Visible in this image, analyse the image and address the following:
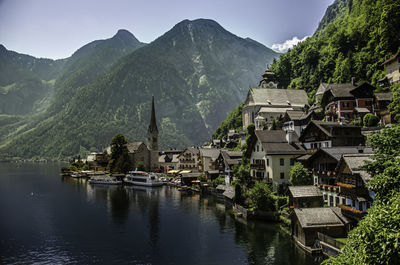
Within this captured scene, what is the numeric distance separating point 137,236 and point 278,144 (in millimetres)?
33810

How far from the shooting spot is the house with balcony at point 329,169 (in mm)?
44031

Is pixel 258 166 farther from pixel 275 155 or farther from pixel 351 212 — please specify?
pixel 351 212

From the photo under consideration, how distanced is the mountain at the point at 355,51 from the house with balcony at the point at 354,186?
205 ft

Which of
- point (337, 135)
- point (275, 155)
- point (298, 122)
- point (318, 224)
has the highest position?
point (298, 122)

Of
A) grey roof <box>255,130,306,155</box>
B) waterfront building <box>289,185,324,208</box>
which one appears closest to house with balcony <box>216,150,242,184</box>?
grey roof <box>255,130,306,155</box>

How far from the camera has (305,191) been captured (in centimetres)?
4734

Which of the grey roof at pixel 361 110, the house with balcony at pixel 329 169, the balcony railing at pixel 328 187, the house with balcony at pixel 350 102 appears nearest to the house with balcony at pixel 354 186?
the house with balcony at pixel 329 169

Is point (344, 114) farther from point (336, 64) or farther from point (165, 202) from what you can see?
point (165, 202)

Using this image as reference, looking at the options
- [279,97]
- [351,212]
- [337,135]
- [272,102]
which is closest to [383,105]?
[337,135]

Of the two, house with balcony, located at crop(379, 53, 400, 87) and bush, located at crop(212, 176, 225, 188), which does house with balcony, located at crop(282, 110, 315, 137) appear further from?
bush, located at crop(212, 176, 225, 188)

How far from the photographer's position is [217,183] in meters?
92.9

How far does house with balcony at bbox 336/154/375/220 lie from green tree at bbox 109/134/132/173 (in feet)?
401

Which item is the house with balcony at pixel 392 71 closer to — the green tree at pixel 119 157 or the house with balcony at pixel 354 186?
the house with balcony at pixel 354 186

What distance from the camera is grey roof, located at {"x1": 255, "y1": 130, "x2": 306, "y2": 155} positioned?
62.0 metres
